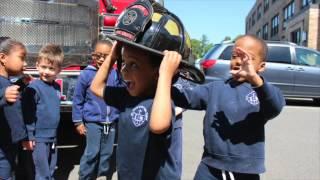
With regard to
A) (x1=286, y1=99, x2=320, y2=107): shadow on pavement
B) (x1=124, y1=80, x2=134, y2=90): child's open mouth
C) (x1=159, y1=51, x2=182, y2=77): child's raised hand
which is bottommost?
(x1=286, y1=99, x2=320, y2=107): shadow on pavement

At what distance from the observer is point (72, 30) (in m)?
5.01

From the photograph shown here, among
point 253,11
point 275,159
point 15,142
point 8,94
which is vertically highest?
point 253,11

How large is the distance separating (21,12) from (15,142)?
171cm

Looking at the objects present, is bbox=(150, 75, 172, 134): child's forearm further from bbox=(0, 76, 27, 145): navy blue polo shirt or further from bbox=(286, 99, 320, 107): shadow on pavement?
bbox=(286, 99, 320, 107): shadow on pavement

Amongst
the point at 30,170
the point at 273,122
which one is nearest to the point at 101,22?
the point at 30,170

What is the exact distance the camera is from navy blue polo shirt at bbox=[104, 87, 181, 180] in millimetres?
2105

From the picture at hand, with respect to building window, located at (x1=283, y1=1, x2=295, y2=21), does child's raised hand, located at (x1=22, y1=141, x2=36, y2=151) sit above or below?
below

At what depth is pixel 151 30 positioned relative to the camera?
75.8 inches

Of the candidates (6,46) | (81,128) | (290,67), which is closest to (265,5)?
(290,67)

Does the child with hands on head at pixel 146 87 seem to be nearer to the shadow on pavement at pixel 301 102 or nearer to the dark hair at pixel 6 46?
the dark hair at pixel 6 46

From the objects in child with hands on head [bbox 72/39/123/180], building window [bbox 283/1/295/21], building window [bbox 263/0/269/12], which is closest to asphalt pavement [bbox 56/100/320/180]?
child with hands on head [bbox 72/39/123/180]

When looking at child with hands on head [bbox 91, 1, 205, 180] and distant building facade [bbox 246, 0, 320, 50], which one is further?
distant building facade [bbox 246, 0, 320, 50]

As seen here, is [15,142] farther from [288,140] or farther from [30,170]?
[288,140]

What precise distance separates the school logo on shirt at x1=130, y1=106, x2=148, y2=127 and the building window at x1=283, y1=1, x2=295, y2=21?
43385 mm
